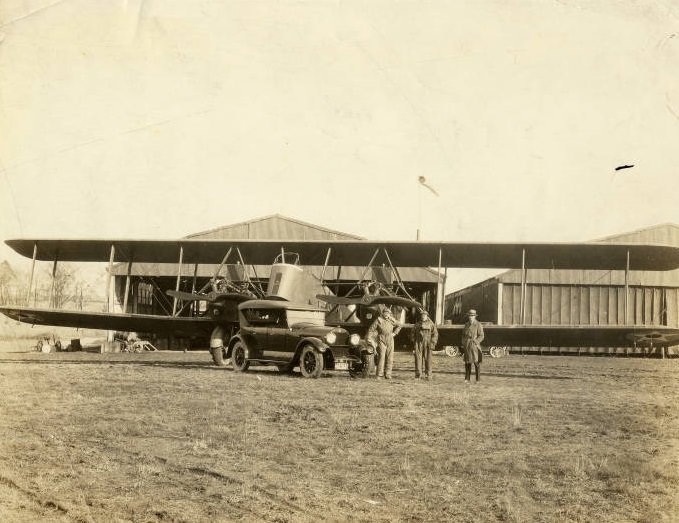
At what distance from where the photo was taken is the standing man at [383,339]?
13.3m

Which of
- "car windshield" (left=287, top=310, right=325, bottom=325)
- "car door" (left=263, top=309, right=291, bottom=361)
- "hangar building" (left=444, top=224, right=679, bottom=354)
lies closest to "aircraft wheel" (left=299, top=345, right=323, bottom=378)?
"car door" (left=263, top=309, right=291, bottom=361)

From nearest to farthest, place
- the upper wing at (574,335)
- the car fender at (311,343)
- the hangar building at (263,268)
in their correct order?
the car fender at (311,343) → the upper wing at (574,335) → the hangar building at (263,268)

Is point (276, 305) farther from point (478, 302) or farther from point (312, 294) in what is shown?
point (478, 302)

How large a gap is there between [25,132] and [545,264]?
13.4m

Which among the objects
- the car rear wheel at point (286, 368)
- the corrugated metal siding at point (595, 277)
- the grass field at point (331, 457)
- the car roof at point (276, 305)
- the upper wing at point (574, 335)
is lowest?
the grass field at point (331, 457)

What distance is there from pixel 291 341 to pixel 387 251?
5456 millimetres

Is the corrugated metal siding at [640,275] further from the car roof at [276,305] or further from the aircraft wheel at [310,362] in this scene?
the aircraft wheel at [310,362]

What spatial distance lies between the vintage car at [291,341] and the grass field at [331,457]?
313 cm

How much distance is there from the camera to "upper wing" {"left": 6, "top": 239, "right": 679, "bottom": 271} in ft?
51.3

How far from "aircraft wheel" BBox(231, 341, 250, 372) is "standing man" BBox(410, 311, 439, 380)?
151 inches

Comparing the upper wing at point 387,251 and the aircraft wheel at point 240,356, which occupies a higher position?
the upper wing at point 387,251

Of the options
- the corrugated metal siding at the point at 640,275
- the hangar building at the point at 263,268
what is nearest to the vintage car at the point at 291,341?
the hangar building at the point at 263,268

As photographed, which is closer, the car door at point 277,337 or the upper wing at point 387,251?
the car door at point 277,337

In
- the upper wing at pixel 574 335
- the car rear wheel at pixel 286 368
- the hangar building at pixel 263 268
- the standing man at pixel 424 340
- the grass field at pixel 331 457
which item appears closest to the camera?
the grass field at pixel 331 457
